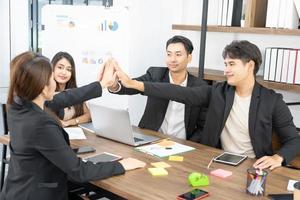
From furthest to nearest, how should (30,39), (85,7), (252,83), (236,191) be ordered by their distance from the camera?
(30,39)
(85,7)
(252,83)
(236,191)

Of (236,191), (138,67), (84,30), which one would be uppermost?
(84,30)

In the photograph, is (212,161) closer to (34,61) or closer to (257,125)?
(257,125)

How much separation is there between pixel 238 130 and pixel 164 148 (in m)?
0.50

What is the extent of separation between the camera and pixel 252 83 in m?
2.49

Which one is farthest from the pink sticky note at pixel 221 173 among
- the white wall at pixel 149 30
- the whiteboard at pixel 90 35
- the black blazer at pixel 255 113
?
the white wall at pixel 149 30

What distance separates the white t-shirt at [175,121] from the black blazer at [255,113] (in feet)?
0.99

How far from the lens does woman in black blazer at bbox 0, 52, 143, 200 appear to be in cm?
172

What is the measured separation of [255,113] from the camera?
2.39 meters

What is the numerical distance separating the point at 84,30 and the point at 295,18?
2079mm

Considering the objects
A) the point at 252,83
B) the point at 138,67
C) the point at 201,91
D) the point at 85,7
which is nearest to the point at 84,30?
the point at 85,7

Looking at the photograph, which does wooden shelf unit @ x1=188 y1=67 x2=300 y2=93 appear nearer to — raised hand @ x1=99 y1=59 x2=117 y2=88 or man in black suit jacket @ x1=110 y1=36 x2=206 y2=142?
man in black suit jacket @ x1=110 y1=36 x2=206 y2=142

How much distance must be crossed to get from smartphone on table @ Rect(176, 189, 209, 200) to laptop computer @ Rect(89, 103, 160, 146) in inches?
26.8

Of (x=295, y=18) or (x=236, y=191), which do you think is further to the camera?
(x=295, y=18)

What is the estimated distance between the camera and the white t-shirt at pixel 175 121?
2.93 metres
